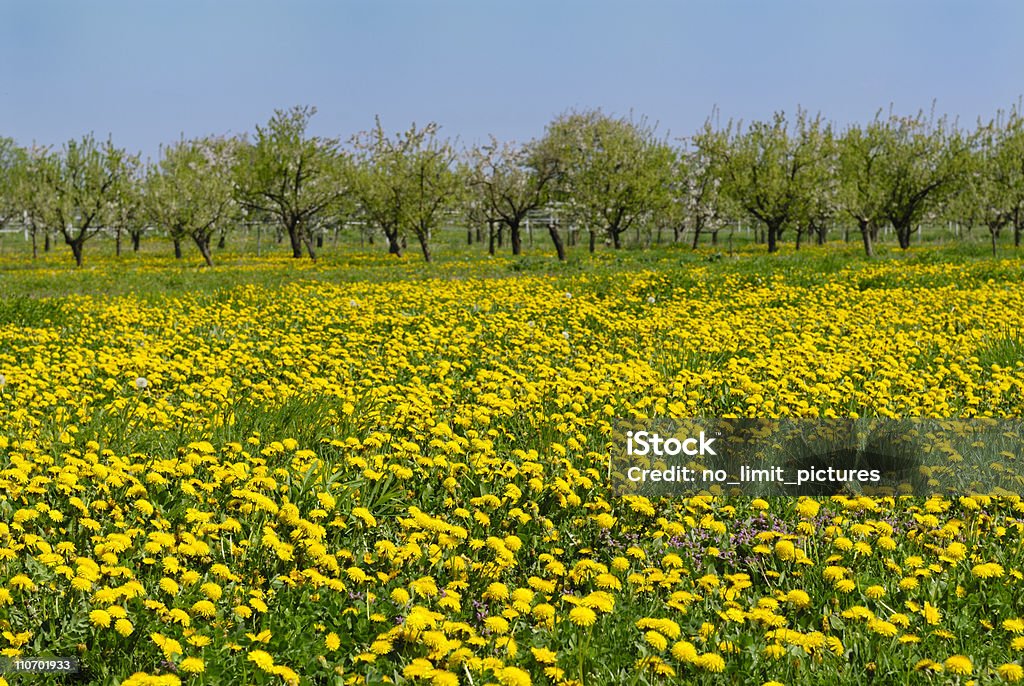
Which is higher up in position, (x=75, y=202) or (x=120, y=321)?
(x=75, y=202)

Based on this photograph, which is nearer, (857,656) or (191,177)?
(857,656)

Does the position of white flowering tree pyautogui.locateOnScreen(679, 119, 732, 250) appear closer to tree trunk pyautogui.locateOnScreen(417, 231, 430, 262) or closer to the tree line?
the tree line

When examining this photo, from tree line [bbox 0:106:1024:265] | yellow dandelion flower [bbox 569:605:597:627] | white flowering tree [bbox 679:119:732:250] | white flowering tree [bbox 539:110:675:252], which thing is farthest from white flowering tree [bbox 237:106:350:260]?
yellow dandelion flower [bbox 569:605:597:627]

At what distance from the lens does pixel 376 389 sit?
20.3ft

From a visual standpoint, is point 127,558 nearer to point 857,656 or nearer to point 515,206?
point 857,656

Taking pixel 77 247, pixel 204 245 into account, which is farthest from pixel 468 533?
pixel 77 247

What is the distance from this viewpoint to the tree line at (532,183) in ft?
113

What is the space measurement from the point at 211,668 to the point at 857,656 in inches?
90.5

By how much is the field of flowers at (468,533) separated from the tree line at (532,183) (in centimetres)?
2648

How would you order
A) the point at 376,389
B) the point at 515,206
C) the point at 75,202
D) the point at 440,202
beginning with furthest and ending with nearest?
the point at 515,206 → the point at 75,202 → the point at 440,202 → the point at 376,389

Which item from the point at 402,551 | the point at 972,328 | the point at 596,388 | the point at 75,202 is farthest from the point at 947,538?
the point at 75,202

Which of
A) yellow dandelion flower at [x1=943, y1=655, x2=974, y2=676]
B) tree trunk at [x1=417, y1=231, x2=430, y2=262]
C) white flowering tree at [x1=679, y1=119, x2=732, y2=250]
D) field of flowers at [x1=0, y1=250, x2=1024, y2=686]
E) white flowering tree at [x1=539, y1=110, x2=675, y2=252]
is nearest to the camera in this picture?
yellow dandelion flower at [x1=943, y1=655, x2=974, y2=676]

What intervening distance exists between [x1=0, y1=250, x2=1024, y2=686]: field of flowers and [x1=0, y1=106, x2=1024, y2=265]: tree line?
26479 mm

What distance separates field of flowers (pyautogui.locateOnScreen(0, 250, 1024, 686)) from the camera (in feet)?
8.68
